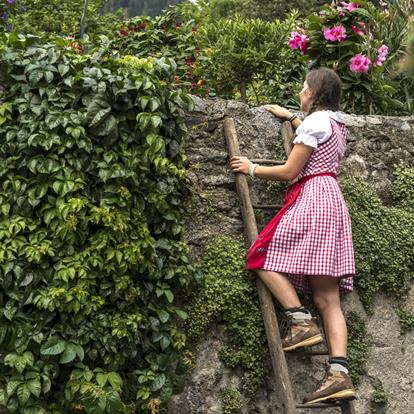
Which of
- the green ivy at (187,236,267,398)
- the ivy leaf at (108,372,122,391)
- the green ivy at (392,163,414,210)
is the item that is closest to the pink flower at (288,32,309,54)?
the green ivy at (392,163,414,210)

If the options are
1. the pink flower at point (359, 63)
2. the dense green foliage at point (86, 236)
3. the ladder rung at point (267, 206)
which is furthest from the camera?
the pink flower at point (359, 63)

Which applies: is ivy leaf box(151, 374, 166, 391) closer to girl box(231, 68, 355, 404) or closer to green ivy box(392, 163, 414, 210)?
girl box(231, 68, 355, 404)

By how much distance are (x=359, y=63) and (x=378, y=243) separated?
152 cm

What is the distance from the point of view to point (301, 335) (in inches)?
136

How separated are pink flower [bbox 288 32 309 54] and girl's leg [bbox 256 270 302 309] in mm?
2337

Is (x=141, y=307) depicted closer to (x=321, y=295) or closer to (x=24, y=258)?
(x=24, y=258)

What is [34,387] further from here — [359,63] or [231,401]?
[359,63]

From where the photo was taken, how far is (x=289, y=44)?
5219mm

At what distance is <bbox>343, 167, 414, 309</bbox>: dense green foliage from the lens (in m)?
4.17

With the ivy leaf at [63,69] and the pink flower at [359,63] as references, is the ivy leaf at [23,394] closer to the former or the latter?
the ivy leaf at [63,69]

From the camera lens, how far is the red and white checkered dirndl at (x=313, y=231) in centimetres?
350

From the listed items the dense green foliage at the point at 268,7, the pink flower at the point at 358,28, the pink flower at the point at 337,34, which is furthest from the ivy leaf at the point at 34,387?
the dense green foliage at the point at 268,7

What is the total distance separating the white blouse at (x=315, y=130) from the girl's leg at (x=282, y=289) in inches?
29.5

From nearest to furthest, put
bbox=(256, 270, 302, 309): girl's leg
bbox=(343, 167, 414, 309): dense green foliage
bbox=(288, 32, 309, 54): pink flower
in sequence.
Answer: bbox=(256, 270, 302, 309): girl's leg
bbox=(343, 167, 414, 309): dense green foliage
bbox=(288, 32, 309, 54): pink flower
